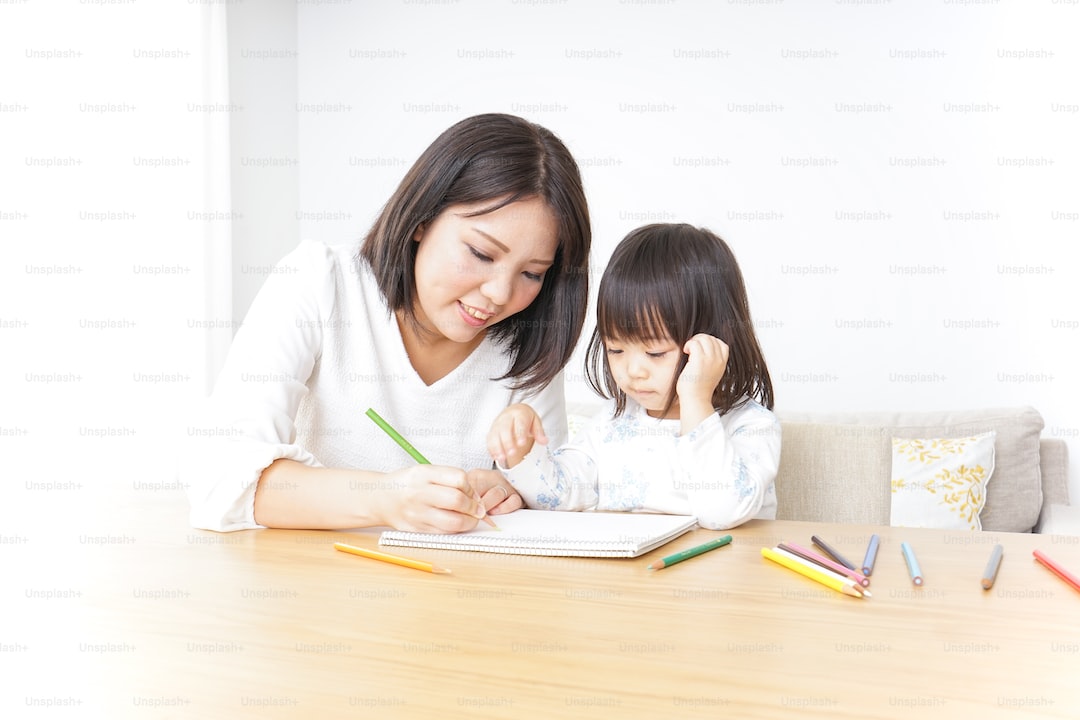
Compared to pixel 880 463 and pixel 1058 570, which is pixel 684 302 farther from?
pixel 880 463

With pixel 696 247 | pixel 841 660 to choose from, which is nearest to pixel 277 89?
pixel 696 247

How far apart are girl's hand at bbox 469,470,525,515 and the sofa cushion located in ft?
3.23

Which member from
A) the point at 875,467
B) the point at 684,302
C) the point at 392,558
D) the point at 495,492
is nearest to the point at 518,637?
the point at 392,558

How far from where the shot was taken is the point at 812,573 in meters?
0.83

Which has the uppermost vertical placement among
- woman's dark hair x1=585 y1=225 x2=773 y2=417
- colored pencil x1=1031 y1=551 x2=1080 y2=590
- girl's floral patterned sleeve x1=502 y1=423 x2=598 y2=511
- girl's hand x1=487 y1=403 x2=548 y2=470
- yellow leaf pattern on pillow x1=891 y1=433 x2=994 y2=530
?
woman's dark hair x1=585 y1=225 x2=773 y2=417

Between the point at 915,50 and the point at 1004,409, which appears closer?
the point at 1004,409

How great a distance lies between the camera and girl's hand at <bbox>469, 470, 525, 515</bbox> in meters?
1.18

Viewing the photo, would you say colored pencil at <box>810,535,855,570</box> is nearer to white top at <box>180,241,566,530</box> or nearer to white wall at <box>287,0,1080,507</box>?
white top at <box>180,241,566,530</box>

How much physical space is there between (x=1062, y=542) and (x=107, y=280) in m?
2.63

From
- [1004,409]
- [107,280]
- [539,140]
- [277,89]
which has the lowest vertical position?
[1004,409]

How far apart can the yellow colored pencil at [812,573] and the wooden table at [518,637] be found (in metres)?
0.01

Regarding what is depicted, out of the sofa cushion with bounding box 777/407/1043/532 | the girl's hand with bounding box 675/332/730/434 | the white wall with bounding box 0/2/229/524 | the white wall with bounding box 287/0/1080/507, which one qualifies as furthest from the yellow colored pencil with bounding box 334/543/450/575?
the white wall with bounding box 287/0/1080/507

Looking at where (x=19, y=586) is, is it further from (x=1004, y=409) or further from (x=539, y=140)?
(x=1004, y=409)

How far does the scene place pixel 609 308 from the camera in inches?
58.8
